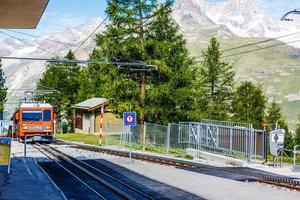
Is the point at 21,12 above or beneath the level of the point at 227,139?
above

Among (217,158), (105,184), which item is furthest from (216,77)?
(105,184)

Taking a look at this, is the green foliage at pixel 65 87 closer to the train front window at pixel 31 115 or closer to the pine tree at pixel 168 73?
the pine tree at pixel 168 73

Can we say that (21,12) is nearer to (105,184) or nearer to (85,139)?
(105,184)

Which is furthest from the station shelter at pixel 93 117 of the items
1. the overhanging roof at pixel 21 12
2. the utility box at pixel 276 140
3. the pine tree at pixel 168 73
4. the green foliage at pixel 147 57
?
the overhanging roof at pixel 21 12

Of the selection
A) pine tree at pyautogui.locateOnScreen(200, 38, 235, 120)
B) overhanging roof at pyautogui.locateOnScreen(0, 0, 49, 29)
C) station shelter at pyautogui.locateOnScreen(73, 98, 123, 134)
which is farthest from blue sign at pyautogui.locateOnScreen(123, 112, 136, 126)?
pine tree at pyautogui.locateOnScreen(200, 38, 235, 120)

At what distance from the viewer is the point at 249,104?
71.2 m

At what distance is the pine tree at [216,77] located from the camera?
219 feet

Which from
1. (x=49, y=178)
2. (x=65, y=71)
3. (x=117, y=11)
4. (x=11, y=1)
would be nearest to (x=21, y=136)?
(x=117, y=11)

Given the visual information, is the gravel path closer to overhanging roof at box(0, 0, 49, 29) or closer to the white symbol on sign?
the white symbol on sign

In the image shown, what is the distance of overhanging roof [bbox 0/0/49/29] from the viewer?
1177 cm

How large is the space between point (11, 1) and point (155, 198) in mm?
6183

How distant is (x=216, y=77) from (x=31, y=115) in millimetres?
31618

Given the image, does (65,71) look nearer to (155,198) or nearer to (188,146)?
(188,146)

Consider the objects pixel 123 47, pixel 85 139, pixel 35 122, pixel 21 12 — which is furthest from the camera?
pixel 85 139
